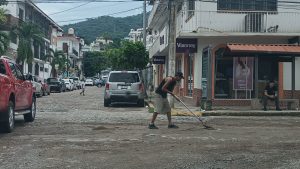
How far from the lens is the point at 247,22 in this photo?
22938 mm

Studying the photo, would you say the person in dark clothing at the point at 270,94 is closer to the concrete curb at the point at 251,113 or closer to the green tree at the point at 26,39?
the concrete curb at the point at 251,113

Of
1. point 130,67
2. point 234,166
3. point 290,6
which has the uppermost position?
point 290,6

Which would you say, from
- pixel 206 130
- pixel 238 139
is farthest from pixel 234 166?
pixel 206 130

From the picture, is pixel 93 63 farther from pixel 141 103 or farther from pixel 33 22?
pixel 141 103

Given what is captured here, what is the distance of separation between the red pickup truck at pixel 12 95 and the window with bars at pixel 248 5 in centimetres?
1123

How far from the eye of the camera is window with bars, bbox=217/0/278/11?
23.3 m

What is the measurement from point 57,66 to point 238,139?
6962 centimetres

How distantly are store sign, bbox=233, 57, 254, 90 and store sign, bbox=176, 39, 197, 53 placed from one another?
194 centimetres

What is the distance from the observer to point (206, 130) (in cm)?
1349

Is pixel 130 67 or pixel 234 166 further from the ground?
pixel 130 67

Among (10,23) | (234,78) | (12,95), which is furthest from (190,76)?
(10,23)

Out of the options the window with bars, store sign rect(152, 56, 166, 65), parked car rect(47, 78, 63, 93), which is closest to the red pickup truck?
the window with bars

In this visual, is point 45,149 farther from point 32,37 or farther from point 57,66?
point 57,66

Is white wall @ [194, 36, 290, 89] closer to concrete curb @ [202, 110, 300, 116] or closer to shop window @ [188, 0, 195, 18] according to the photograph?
shop window @ [188, 0, 195, 18]
